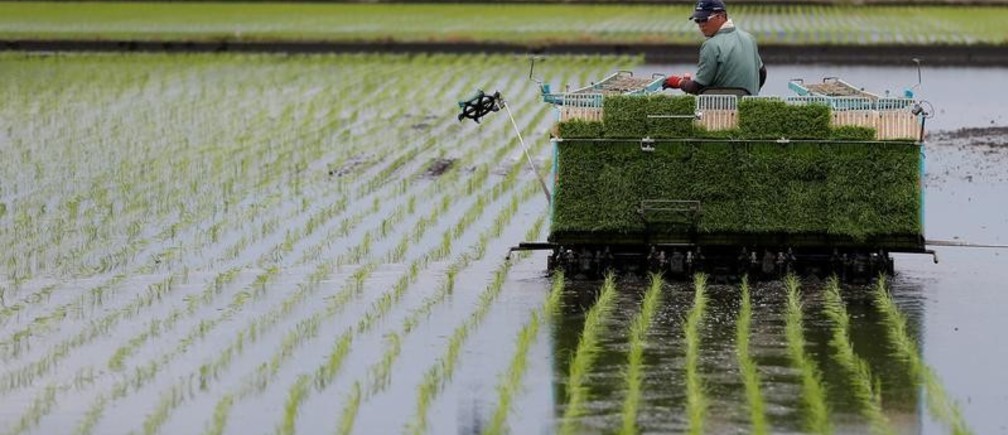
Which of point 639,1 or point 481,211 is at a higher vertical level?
point 639,1

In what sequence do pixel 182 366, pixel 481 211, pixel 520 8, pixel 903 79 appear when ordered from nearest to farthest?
pixel 182 366, pixel 481 211, pixel 903 79, pixel 520 8

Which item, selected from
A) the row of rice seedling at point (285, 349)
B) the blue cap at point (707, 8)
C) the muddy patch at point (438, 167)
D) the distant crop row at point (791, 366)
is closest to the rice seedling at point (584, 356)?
the distant crop row at point (791, 366)

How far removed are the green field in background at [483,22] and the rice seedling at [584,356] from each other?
25.6 metres

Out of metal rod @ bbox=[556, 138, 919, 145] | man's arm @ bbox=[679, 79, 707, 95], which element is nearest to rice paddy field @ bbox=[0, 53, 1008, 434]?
metal rod @ bbox=[556, 138, 919, 145]

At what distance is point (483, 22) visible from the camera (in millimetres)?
45312

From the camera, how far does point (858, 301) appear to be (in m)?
12.8

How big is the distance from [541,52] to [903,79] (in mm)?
8347

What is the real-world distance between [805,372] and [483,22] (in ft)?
116

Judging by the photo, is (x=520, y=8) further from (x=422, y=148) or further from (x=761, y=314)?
(x=761, y=314)

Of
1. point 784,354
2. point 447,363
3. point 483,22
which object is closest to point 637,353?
point 784,354

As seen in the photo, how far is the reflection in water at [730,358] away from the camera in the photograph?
9.27 metres

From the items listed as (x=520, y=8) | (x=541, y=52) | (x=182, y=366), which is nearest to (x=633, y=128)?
(x=182, y=366)

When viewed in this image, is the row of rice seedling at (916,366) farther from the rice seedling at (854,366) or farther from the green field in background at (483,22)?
the green field in background at (483,22)

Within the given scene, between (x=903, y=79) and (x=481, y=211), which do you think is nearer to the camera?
(x=481, y=211)
